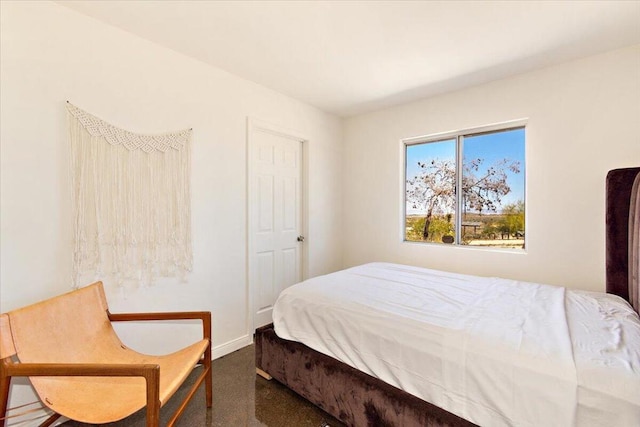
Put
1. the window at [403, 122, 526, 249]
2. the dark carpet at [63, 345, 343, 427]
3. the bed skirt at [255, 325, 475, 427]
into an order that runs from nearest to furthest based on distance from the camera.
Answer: the bed skirt at [255, 325, 475, 427], the dark carpet at [63, 345, 343, 427], the window at [403, 122, 526, 249]

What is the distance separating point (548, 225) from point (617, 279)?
60 centimetres

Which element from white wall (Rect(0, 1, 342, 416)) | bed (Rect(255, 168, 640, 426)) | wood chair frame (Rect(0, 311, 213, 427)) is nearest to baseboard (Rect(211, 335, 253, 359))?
white wall (Rect(0, 1, 342, 416))

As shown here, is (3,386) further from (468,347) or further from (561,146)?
(561,146)

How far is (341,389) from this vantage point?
1644 millimetres

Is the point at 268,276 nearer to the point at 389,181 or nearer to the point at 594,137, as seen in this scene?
the point at 389,181

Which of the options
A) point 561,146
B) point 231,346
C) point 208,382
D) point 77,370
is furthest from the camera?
point 231,346

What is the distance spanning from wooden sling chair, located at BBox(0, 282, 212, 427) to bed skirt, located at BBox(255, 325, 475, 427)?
463 millimetres

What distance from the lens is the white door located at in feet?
9.66

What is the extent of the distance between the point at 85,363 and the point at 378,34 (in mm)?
2641

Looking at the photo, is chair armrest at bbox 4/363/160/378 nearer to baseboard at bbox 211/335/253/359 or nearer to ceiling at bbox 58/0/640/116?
baseboard at bbox 211/335/253/359

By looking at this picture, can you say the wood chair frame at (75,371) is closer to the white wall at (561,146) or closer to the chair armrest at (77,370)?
the chair armrest at (77,370)

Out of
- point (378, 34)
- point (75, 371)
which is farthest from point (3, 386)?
point (378, 34)

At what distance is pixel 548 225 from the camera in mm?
2512

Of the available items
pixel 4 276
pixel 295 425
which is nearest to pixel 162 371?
pixel 295 425
